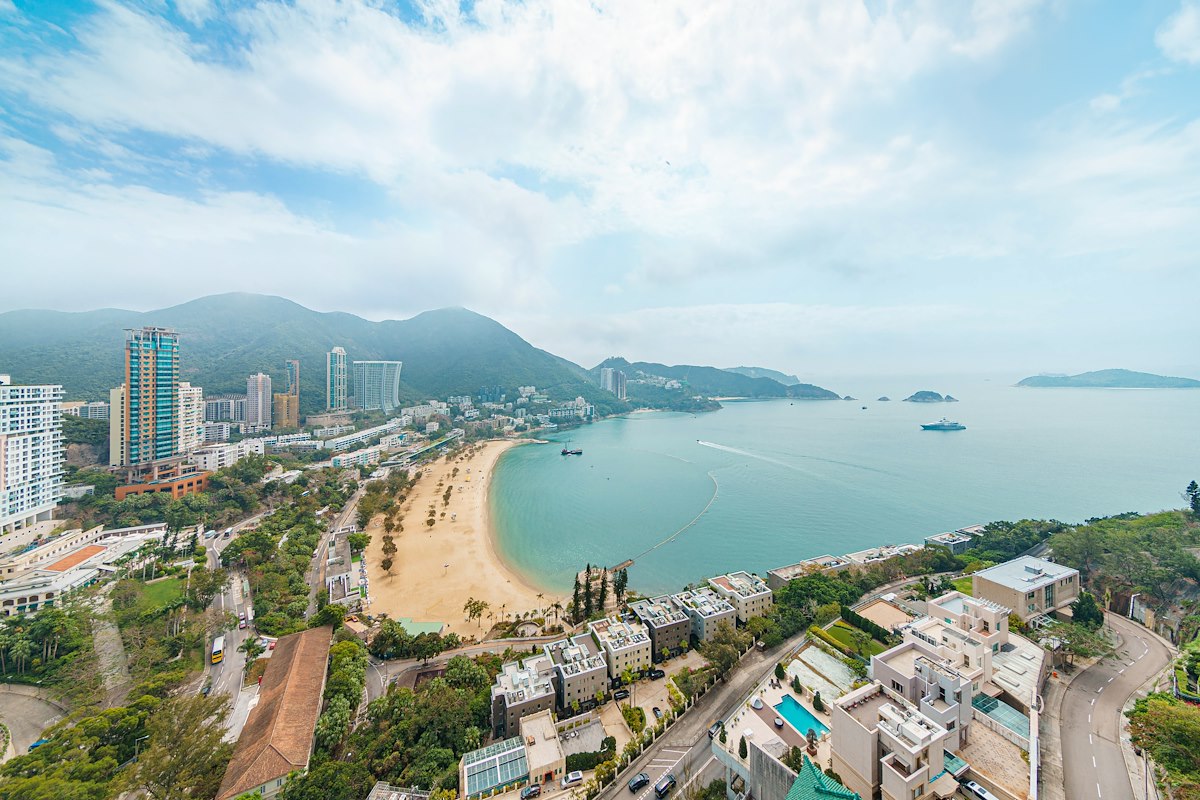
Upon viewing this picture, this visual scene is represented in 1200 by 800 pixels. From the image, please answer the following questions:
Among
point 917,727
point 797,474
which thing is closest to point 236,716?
point 917,727

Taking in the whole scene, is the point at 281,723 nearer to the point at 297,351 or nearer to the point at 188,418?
the point at 188,418

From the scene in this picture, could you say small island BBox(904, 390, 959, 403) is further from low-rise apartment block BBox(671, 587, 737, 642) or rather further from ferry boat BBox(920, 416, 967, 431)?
low-rise apartment block BBox(671, 587, 737, 642)

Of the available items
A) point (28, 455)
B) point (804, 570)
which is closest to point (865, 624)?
point (804, 570)

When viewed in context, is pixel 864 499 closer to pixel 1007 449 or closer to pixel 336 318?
pixel 1007 449

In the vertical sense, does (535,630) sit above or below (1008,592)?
below

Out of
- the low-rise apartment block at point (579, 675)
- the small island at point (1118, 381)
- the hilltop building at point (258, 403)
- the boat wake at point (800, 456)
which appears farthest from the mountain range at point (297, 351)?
the small island at point (1118, 381)

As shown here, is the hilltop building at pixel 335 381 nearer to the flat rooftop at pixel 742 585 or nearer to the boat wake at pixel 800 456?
the boat wake at pixel 800 456
